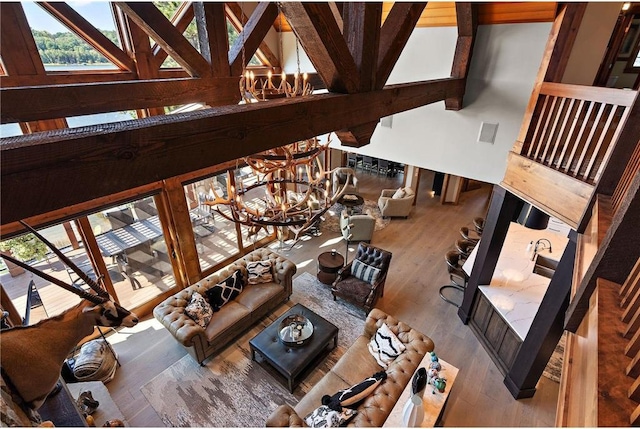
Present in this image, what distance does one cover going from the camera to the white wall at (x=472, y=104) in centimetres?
380

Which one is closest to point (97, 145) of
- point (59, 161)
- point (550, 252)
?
point (59, 161)

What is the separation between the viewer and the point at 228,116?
141cm

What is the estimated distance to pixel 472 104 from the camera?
14.0 ft

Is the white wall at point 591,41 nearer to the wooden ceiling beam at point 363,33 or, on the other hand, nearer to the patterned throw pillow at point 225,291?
the wooden ceiling beam at point 363,33

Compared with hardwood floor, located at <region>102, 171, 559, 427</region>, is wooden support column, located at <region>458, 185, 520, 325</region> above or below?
above

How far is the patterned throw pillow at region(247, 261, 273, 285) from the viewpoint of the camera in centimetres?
573

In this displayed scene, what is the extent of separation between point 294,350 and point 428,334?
2469mm

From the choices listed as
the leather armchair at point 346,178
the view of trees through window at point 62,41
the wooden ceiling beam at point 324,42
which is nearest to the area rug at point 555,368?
the leather armchair at point 346,178

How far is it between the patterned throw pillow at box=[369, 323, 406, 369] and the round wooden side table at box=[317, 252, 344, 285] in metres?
2.10

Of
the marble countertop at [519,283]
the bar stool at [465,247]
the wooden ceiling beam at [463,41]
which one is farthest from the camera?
the bar stool at [465,247]

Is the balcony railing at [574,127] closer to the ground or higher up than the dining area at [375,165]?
higher up

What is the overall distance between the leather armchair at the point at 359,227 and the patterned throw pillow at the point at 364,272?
1.46 meters

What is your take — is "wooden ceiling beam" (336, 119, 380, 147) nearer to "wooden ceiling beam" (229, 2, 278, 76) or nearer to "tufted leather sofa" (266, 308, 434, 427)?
"wooden ceiling beam" (229, 2, 278, 76)

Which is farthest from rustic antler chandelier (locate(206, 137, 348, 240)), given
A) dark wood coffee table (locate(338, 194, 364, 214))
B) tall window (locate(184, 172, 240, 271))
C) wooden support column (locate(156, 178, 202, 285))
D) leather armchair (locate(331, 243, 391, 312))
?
dark wood coffee table (locate(338, 194, 364, 214))
